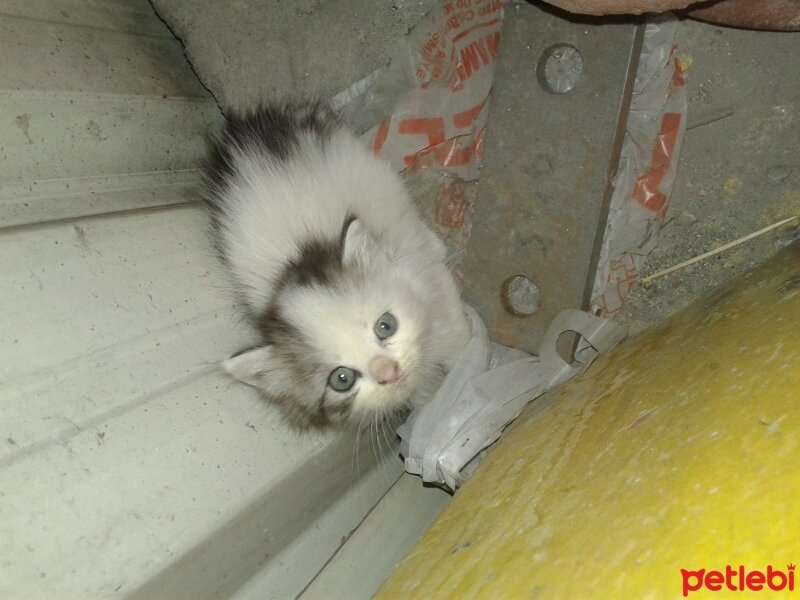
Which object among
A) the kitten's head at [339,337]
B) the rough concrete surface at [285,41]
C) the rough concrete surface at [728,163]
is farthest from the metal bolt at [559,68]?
the kitten's head at [339,337]

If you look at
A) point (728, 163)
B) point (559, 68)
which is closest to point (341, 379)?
point (559, 68)

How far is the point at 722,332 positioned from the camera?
1241 mm

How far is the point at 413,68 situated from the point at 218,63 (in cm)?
72

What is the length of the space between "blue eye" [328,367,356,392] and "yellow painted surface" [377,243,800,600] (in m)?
0.48

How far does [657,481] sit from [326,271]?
43.4 inches

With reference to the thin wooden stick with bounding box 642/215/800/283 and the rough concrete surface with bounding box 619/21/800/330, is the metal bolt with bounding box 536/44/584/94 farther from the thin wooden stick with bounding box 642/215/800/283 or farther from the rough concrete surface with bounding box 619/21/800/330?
the thin wooden stick with bounding box 642/215/800/283

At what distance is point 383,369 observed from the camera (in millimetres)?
1742

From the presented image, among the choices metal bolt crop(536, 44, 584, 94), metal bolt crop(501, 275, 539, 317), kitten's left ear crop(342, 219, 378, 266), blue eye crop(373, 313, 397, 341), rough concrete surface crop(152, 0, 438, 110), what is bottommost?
metal bolt crop(501, 275, 539, 317)

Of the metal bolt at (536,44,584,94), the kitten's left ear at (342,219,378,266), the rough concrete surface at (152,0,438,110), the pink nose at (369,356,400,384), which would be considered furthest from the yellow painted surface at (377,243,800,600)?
the rough concrete surface at (152,0,438,110)

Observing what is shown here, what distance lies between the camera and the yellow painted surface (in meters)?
0.79

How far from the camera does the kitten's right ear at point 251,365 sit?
1.69 meters

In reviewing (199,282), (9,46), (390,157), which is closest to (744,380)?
(199,282)

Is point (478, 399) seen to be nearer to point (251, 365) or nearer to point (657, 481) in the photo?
point (251, 365)

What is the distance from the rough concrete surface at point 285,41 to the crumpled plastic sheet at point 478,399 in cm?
120
